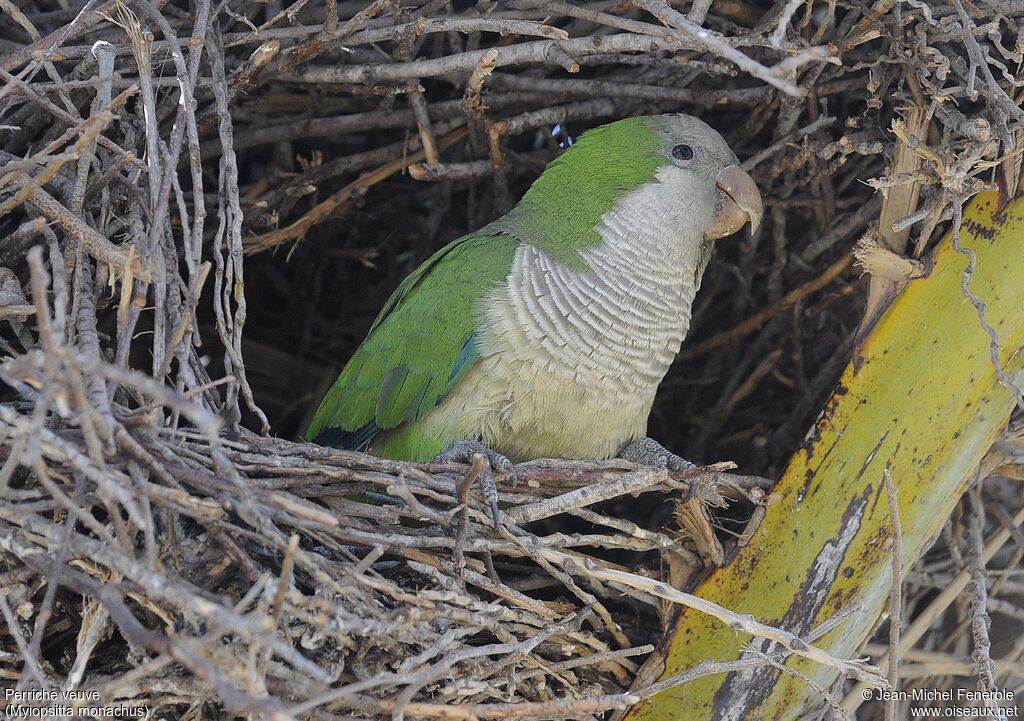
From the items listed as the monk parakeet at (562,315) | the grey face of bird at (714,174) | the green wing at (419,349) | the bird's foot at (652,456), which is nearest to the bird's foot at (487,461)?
the monk parakeet at (562,315)

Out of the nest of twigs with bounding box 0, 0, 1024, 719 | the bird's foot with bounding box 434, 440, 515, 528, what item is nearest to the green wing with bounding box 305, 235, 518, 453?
the bird's foot with bounding box 434, 440, 515, 528

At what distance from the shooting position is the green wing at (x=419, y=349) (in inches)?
123

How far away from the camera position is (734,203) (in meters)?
3.40

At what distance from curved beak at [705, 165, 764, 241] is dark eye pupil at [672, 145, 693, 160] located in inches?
5.0

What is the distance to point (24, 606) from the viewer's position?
2277 mm

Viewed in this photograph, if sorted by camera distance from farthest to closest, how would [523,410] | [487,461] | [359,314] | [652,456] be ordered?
[359,314]
[652,456]
[523,410]
[487,461]

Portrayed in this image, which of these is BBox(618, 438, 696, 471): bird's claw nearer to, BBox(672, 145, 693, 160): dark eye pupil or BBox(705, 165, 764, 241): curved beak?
BBox(705, 165, 764, 241): curved beak

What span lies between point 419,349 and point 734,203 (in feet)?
3.91

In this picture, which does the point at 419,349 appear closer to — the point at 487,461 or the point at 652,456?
the point at 487,461

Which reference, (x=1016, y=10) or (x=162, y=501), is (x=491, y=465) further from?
(x=1016, y=10)

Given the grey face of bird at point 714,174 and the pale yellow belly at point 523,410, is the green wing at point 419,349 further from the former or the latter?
the grey face of bird at point 714,174

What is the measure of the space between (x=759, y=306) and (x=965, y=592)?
4.44ft

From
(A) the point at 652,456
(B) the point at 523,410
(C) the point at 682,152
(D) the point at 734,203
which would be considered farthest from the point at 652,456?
(C) the point at 682,152

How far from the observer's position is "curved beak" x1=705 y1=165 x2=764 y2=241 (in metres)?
3.37
